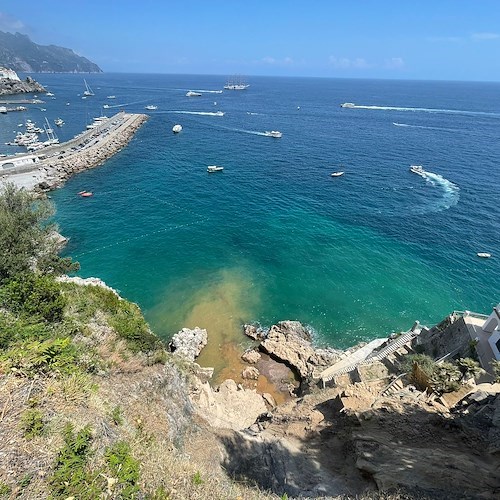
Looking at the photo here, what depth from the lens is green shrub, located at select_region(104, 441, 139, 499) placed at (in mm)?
8812

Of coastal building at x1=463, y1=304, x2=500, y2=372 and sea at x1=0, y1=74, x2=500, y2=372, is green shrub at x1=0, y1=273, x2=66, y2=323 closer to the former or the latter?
sea at x1=0, y1=74, x2=500, y2=372

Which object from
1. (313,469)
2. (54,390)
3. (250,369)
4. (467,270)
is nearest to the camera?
(54,390)

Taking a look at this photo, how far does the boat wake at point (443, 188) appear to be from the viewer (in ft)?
191

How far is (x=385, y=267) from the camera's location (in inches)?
1697

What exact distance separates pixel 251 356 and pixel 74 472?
23.4 metres

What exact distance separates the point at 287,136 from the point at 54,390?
341 ft

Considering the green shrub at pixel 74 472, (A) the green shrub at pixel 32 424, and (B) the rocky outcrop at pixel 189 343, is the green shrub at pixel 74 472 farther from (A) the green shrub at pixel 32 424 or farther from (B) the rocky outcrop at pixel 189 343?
(B) the rocky outcrop at pixel 189 343

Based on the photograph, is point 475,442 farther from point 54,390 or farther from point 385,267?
point 385,267

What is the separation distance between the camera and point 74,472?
855cm

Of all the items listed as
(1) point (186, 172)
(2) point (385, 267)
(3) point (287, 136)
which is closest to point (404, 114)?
(3) point (287, 136)

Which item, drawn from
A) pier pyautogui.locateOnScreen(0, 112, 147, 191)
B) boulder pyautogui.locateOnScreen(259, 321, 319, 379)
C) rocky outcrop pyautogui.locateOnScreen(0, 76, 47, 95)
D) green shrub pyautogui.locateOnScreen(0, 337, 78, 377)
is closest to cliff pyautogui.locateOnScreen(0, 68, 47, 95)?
rocky outcrop pyautogui.locateOnScreen(0, 76, 47, 95)

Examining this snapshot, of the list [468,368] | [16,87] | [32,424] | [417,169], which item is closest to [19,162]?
[32,424]

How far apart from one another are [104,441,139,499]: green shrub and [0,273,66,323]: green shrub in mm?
9898

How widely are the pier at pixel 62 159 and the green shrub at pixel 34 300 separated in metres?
50.9
